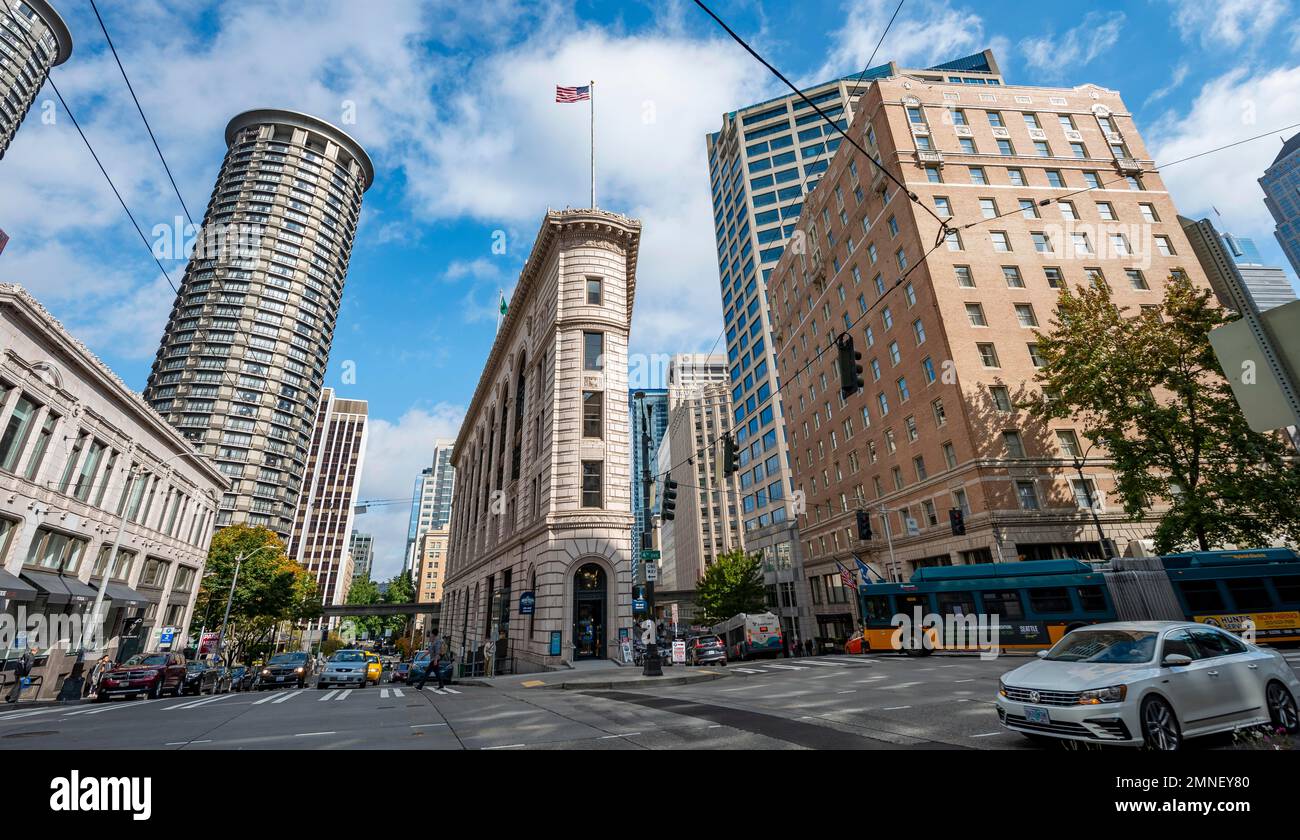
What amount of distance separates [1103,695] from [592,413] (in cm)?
2701

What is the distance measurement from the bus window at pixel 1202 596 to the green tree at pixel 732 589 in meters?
35.0

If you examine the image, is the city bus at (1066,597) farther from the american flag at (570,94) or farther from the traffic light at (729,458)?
the american flag at (570,94)

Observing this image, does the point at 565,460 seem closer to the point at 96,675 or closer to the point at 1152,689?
the point at 96,675

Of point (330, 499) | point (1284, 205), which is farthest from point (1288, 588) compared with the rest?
point (1284, 205)

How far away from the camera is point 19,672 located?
21.6m

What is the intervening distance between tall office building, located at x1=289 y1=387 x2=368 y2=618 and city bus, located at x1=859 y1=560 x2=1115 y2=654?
4944 inches

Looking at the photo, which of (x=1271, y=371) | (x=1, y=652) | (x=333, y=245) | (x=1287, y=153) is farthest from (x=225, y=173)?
(x=1287, y=153)

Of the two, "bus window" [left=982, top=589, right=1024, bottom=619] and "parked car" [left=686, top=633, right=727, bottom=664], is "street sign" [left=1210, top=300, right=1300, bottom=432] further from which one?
"parked car" [left=686, top=633, right=727, bottom=664]

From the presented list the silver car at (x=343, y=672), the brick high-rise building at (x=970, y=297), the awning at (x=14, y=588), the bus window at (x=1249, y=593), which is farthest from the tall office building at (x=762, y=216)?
the awning at (x=14, y=588)

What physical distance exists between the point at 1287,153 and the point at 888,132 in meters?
117

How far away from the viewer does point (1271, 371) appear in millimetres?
5645

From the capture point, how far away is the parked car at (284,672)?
25.5 m

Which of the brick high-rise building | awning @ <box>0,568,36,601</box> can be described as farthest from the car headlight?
awning @ <box>0,568,36,601</box>
